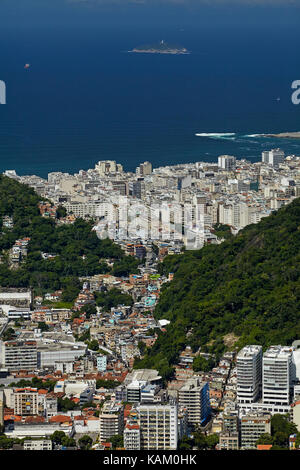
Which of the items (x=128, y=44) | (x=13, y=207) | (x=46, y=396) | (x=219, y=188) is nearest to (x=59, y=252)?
(x=13, y=207)

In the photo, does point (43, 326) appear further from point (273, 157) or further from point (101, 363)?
point (273, 157)

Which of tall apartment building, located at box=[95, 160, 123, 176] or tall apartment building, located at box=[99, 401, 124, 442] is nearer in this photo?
tall apartment building, located at box=[99, 401, 124, 442]

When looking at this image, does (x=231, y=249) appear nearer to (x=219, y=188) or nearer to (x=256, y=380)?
(x=256, y=380)

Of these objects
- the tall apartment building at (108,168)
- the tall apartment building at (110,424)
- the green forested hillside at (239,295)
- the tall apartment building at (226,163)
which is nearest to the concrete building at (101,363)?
the green forested hillside at (239,295)

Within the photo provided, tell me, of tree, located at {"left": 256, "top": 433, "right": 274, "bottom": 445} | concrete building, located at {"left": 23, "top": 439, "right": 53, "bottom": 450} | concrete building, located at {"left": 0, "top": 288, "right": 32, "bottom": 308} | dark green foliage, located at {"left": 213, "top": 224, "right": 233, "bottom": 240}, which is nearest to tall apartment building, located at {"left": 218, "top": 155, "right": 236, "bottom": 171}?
dark green foliage, located at {"left": 213, "top": 224, "right": 233, "bottom": 240}

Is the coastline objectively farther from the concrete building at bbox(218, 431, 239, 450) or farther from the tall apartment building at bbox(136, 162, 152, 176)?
the concrete building at bbox(218, 431, 239, 450)

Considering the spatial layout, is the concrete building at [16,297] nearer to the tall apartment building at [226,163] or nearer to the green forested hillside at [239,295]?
the green forested hillside at [239,295]
